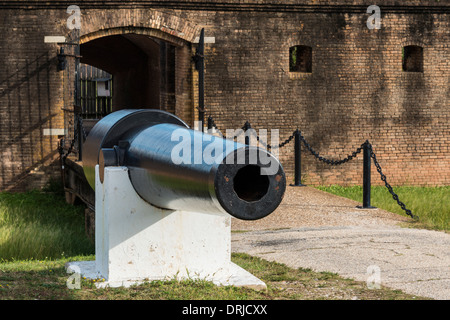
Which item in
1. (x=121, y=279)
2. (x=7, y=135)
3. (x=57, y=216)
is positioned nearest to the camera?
(x=121, y=279)

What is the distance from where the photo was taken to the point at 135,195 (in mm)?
5328

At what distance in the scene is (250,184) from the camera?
4297 millimetres

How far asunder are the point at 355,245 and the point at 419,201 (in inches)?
206

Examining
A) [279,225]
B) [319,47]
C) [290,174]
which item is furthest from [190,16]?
[279,225]

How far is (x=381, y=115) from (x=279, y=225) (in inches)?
251

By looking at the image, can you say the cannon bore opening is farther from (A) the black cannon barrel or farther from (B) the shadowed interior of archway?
(B) the shadowed interior of archway

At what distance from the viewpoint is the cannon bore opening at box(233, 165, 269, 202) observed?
4.23 meters

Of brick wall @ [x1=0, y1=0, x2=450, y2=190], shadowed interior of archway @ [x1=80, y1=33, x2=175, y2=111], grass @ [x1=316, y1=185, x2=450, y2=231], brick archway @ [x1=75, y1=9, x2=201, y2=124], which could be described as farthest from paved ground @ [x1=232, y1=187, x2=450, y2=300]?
shadowed interior of archway @ [x1=80, y1=33, x2=175, y2=111]

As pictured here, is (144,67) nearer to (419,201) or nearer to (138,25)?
(138,25)

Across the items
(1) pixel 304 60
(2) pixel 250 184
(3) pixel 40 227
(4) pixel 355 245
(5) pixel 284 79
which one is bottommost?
(3) pixel 40 227

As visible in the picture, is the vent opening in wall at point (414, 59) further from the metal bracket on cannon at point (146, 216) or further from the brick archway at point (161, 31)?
the metal bracket on cannon at point (146, 216)

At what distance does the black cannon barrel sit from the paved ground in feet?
6.53

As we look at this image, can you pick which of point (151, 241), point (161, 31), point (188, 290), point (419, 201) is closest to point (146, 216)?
point (151, 241)

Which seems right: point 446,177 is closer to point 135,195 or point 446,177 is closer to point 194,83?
point 194,83
